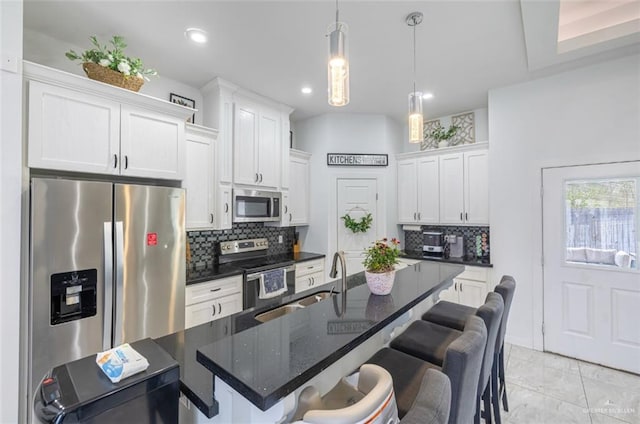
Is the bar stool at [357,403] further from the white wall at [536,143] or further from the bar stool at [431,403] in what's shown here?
the white wall at [536,143]

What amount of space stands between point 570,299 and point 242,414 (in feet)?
11.7

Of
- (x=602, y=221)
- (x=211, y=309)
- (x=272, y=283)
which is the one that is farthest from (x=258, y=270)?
(x=602, y=221)

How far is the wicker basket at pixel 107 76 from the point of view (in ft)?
6.97

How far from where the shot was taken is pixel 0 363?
5.26 feet

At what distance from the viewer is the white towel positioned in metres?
3.18

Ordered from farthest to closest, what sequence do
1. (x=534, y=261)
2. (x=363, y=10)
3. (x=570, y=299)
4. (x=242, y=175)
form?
(x=242, y=175), (x=534, y=261), (x=570, y=299), (x=363, y=10)

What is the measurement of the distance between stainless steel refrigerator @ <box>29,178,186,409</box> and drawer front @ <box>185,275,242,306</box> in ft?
0.84

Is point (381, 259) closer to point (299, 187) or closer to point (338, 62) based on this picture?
point (338, 62)

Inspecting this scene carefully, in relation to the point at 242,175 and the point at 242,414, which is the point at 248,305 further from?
the point at 242,414

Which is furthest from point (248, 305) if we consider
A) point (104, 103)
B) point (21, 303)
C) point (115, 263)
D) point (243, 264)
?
point (104, 103)

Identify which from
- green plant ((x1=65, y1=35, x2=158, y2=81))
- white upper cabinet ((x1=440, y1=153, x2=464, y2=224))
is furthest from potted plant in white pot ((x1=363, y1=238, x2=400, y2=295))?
white upper cabinet ((x1=440, y1=153, x2=464, y2=224))

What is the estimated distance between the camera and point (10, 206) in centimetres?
165

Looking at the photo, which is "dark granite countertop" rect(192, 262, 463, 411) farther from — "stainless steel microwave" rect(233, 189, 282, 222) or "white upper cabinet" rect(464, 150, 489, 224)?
"white upper cabinet" rect(464, 150, 489, 224)

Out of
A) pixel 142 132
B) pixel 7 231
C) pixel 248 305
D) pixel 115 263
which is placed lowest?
pixel 248 305
